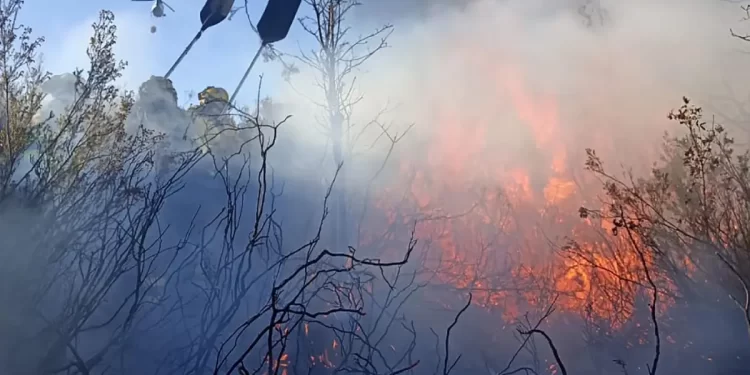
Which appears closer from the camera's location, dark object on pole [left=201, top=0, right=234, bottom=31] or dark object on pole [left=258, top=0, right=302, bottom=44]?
dark object on pole [left=258, top=0, right=302, bottom=44]

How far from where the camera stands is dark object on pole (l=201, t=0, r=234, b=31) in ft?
35.9

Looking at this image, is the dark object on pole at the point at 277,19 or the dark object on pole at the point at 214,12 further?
the dark object on pole at the point at 214,12

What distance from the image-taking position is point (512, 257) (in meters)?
11.5

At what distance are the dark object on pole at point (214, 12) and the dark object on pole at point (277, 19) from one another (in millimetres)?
1008

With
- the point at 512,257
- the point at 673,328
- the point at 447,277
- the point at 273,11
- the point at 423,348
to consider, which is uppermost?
the point at 273,11

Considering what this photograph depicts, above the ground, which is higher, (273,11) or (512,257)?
(273,11)

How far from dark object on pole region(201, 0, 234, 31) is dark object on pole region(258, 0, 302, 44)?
101 cm

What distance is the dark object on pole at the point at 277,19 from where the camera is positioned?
9820 millimetres

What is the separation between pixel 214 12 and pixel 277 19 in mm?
1750

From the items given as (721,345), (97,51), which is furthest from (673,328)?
(97,51)

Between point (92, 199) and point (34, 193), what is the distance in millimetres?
449

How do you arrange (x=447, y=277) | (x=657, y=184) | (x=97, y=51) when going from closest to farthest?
(x=97, y=51)
(x=657, y=184)
(x=447, y=277)

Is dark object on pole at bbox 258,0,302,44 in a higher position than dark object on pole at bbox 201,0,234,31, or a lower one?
lower

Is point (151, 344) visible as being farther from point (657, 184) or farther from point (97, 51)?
point (657, 184)
